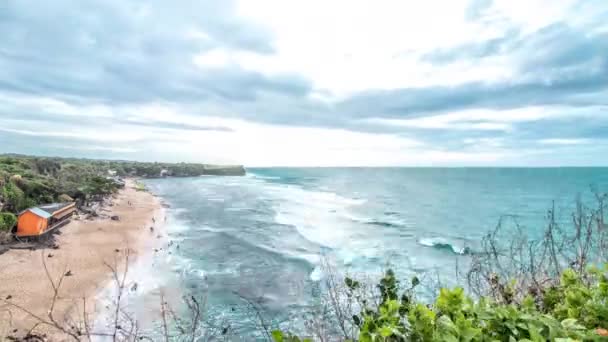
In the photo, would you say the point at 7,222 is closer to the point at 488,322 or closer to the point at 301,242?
the point at 301,242

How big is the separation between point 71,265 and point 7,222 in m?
8.07

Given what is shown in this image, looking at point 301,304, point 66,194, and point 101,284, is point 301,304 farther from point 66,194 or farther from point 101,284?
point 66,194

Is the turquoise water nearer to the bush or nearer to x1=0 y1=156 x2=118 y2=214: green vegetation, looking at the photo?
x1=0 y1=156 x2=118 y2=214: green vegetation

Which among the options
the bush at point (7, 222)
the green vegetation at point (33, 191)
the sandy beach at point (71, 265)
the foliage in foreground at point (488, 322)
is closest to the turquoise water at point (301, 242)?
the sandy beach at point (71, 265)

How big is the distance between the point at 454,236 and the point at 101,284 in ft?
92.3

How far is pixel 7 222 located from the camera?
2320 centimetres

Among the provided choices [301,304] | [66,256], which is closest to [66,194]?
[66,256]

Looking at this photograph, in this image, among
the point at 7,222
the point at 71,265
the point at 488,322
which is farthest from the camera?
the point at 7,222

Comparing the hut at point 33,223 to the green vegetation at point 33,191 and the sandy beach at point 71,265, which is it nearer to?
the sandy beach at point 71,265

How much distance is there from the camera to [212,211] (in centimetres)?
4347

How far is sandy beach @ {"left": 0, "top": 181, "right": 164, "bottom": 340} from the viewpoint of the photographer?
1376cm

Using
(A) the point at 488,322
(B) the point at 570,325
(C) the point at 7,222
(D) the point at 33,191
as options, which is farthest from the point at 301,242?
(D) the point at 33,191

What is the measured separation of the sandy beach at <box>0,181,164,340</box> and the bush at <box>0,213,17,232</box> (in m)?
2.64

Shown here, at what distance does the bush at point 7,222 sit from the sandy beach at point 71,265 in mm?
2640
